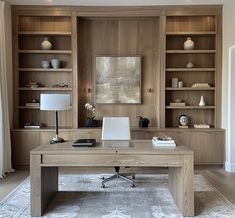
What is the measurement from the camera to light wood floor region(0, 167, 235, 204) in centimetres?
440

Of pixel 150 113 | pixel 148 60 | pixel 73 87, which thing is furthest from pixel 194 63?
pixel 73 87

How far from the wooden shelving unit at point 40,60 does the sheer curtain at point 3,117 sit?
556 mm

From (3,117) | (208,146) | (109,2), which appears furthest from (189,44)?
(3,117)

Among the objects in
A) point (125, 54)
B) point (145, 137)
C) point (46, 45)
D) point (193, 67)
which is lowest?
point (145, 137)

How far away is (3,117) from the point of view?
5352mm

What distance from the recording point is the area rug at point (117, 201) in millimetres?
3553

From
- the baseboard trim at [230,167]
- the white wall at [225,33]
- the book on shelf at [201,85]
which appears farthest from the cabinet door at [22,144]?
the baseboard trim at [230,167]

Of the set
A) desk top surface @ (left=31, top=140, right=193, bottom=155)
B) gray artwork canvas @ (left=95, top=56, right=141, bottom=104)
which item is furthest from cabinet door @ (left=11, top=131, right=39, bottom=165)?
desk top surface @ (left=31, top=140, right=193, bottom=155)

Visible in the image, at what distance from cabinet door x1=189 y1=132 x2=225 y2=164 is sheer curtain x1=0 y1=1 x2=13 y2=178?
11.1 ft

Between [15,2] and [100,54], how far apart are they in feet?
6.18

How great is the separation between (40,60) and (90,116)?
1549 millimetres

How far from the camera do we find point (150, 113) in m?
6.39

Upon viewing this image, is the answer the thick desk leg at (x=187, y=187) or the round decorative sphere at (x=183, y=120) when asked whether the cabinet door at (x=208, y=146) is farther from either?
the thick desk leg at (x=187, y=187)

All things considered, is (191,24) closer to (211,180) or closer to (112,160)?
(211,180)
